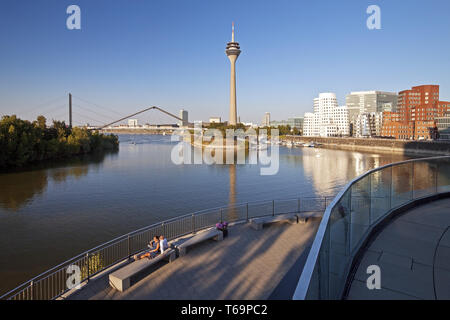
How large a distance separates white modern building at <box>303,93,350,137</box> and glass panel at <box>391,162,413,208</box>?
419ft

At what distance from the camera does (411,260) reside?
4.43 meters

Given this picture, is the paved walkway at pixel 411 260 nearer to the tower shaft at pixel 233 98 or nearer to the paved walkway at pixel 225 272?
the paved walkway at pixel 225 272

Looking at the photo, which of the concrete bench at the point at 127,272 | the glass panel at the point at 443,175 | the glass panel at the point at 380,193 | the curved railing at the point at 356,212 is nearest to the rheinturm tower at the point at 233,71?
the glass panel at the point at 443,175

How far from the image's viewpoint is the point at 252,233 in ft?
31.8

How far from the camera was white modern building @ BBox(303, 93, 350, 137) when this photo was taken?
5153 inches

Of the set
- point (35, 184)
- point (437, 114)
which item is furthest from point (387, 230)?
point (437, 114)

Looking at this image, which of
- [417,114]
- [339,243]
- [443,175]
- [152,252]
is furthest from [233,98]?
[339,243]

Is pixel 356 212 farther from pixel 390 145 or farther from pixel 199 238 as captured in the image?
pixel 390 145

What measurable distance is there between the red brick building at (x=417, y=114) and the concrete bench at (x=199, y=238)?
3291 inches

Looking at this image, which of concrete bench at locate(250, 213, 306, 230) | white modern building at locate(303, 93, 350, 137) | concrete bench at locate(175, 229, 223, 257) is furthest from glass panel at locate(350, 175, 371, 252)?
white modern building at locate(303, 93, 350, 137)

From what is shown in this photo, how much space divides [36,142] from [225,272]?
43732mm

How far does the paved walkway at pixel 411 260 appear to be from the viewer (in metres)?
3.74
